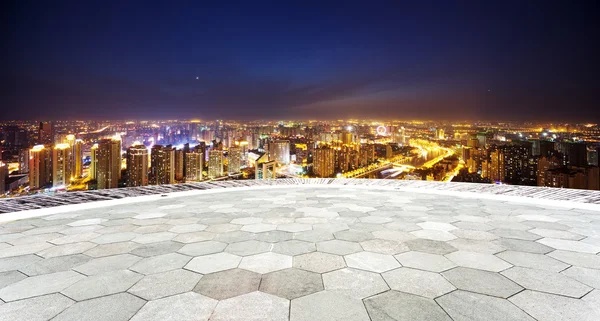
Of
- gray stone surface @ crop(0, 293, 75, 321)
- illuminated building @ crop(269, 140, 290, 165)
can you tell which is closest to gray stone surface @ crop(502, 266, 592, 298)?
gray stone surface @ crop(0, 293, 75, 321)

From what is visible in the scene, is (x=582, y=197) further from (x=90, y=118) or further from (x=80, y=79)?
(x=90, y=118)

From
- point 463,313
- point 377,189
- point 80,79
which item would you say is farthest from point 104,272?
point 80,79

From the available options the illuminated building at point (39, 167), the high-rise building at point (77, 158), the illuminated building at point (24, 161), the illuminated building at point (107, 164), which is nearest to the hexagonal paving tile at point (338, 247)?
the illuminated building at point (24, 161)

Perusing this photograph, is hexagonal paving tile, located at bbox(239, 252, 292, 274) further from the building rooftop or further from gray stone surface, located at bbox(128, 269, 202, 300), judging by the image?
gray stone surface, located at bbox(128, 269, 202, 300)

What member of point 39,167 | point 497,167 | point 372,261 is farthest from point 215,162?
point 372,261

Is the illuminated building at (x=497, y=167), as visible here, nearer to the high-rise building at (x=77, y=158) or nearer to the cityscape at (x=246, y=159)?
the cityscape at (x=246, y=159)
